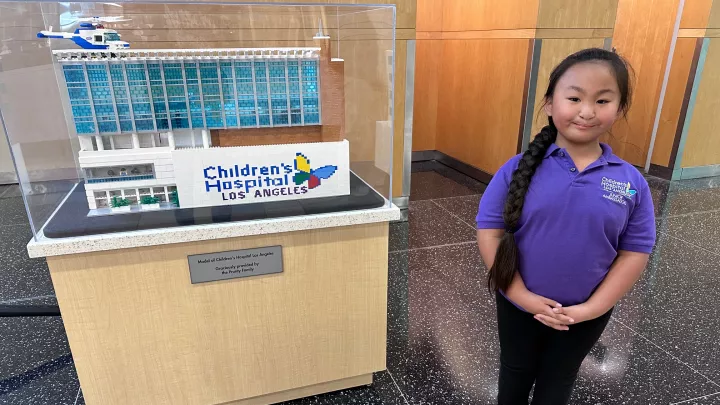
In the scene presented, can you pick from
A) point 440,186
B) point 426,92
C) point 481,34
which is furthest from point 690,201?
point 426,92

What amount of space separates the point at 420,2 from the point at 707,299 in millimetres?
3907

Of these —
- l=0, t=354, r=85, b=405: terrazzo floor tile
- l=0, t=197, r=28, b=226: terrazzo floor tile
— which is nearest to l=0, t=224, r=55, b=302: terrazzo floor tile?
l=0, t=197, r=28, b=226: terrazzo floor tile

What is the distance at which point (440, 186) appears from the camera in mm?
4762

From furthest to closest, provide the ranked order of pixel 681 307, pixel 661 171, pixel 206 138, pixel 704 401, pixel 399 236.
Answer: pixel 661 171, pixel 399 236, pixel 681 307, pixel 704 401, pixel 206 138

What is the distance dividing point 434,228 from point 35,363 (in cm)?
266

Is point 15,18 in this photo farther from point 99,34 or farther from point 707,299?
point 707,299

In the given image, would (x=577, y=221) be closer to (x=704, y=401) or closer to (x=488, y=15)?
(x=704, y=401)

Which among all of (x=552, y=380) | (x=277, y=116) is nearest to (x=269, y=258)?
(x=277, y=116)

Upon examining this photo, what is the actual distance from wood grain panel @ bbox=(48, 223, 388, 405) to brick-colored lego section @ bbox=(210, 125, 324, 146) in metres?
0.33

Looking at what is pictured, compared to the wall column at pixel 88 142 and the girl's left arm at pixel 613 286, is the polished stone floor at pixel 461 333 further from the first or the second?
the wall column at pixel 88 142

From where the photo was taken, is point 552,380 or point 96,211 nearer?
point 552,380

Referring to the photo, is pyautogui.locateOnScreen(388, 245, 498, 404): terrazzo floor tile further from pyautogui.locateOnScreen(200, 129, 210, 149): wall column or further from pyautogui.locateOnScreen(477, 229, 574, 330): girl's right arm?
pyautogui.locateOnScreen(200, 129, 210, 149): wall column

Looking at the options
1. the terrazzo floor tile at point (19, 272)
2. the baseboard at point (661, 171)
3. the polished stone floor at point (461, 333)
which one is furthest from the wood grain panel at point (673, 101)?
the terrazzo floor tile at point (19, 272)

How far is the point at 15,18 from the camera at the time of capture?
1.46 m
